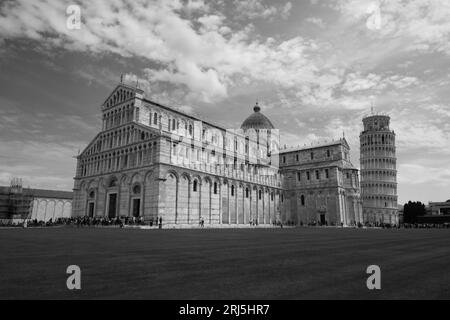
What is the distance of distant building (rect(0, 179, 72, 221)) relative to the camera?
6794cm

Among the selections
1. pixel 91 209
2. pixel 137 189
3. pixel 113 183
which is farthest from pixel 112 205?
pixel 137 189

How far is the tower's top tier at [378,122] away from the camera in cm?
9662

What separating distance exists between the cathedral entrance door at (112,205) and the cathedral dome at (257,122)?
135 ft

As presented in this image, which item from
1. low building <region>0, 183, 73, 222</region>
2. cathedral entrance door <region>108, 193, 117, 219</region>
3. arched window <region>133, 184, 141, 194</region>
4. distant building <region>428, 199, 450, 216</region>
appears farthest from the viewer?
distant building <region>428, 199, 450, 216</region>

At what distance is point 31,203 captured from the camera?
229ft

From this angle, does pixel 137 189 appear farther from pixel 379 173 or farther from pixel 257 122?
pixel 379 173

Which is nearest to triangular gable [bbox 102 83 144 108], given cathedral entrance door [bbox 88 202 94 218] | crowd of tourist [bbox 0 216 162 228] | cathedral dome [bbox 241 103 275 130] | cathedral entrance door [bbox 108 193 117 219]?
cathedral entrance door [bbox 108 193 117 219]

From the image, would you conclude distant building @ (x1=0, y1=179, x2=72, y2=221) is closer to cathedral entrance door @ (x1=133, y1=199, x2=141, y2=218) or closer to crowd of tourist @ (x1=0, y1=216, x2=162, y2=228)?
crowd of tourist @ (x1=0, y1=216, x2=162, y2=228)

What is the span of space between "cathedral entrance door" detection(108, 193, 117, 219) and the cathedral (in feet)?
0.46

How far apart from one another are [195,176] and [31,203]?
147ft

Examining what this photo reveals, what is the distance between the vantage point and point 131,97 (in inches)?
1822

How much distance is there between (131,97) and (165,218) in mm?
18169

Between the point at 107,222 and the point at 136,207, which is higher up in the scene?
the point at 136,207
